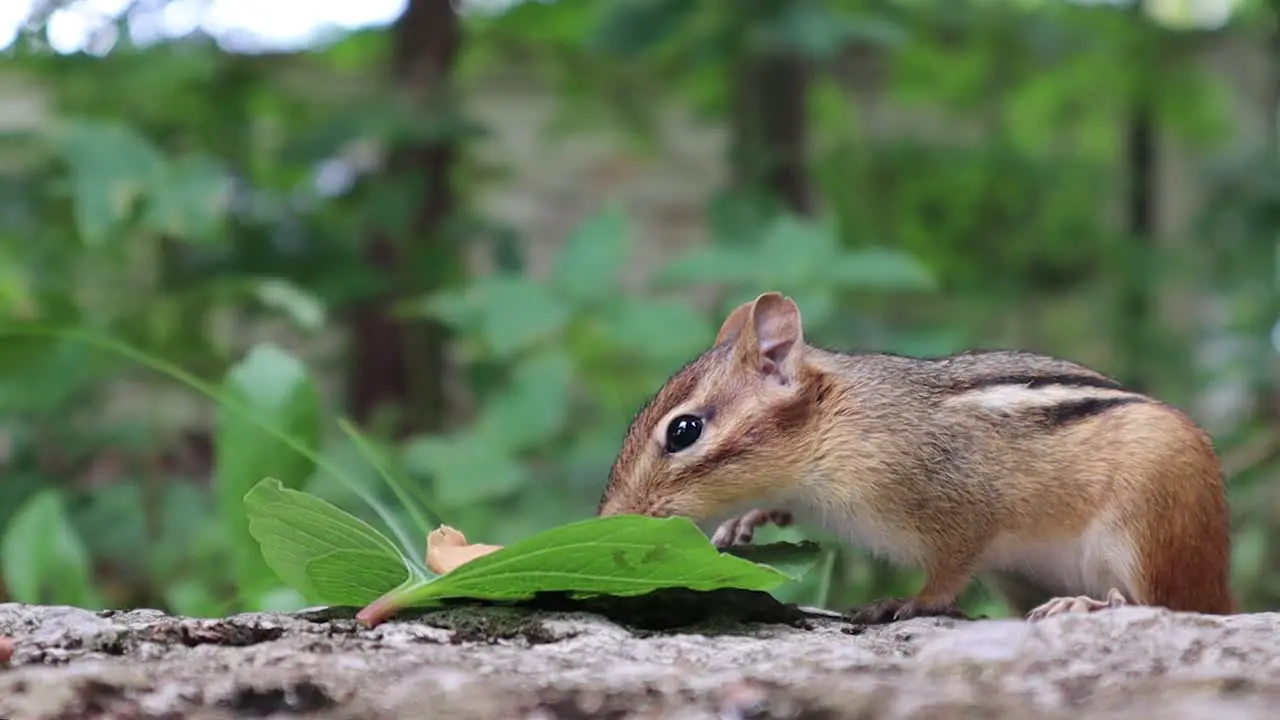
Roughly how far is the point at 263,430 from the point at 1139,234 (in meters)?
4.47

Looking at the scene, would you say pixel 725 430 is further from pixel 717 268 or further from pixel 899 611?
pixel 717 268

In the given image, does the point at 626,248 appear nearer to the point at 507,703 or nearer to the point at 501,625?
the point at 501,625

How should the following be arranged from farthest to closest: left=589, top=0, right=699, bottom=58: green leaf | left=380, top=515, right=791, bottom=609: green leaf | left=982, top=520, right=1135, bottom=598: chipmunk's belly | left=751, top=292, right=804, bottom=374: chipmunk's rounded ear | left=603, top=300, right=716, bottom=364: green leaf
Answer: left=589, top=0, right=699, bottom=58: green leaf, left=603, top=300, right=716, bottom=364: green leaf, left=751, top=292, right=804, bottom=374: chipmunk's rounded ear, left=982, top=520, right=1135, bottom=598: chipmunk's belly, left=380, top=515, right=791, bottom=609: green leaf

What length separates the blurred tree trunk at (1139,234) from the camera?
5090 mm

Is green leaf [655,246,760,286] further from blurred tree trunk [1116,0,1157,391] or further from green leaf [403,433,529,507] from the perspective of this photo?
blurred tree trunk [1116,0,1157,391]

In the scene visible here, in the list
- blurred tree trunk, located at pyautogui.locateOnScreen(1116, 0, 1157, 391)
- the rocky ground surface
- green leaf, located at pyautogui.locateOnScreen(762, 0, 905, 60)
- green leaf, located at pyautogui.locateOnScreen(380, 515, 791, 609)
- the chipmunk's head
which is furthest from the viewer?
blurred tree trunk, located at pyautogui.locateOnScreen(1116, 0, 1157, 391)

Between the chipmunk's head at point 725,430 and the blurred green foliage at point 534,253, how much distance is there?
7.2 inches

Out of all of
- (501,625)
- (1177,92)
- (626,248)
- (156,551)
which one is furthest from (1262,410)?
(501,625)

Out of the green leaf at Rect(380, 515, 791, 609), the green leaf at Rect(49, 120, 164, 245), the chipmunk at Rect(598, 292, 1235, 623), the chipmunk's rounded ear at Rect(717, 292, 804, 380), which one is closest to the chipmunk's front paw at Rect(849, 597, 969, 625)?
the chipmunk at Rect(598, 292, 1235, 623)

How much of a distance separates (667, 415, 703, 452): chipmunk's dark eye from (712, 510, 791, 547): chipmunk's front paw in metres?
0.15

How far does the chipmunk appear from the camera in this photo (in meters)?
1.89

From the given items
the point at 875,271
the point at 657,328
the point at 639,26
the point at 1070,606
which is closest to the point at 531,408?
the point at 657,328

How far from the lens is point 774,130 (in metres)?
4.41

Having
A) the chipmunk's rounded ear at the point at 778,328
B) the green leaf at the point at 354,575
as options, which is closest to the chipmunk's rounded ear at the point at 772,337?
the chipmunk's rounded ear at the point at 778,328
